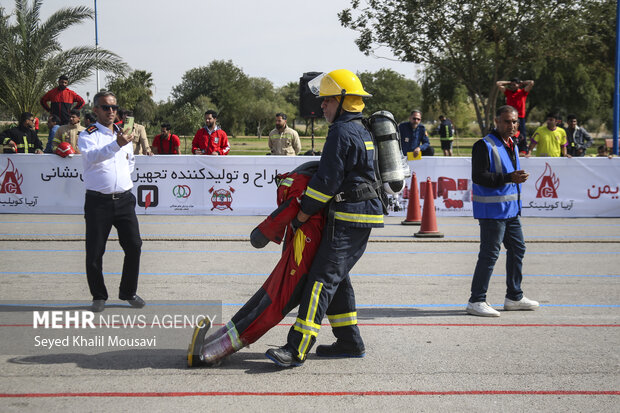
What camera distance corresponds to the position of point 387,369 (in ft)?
17.6

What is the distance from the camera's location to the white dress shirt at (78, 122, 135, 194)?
686cm

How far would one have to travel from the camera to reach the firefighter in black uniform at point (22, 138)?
16734 millimetres

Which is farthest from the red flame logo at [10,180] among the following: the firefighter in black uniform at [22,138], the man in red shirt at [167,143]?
the man in red shirt at [167,143]

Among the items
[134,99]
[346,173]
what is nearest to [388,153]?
[346,173]

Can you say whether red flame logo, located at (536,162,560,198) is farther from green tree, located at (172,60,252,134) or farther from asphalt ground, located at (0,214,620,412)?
green tree, located at (172,60,252,134)

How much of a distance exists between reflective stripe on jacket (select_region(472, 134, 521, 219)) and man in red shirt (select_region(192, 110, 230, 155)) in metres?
9.67

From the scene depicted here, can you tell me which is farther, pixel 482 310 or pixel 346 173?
pixel 482 310

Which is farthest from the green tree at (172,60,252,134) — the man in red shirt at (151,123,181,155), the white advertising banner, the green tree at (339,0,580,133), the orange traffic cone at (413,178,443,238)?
the orange traffic cone at (413,178,443,238)

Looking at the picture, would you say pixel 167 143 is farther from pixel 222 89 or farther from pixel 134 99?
pixel 222 89

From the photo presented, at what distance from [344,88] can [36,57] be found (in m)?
22.5

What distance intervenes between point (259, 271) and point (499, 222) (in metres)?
3.35

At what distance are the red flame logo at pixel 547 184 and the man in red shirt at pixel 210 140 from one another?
649 centimetres

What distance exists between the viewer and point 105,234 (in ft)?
23.0

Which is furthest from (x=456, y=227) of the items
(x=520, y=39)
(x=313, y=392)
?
(x=520, y=39)
